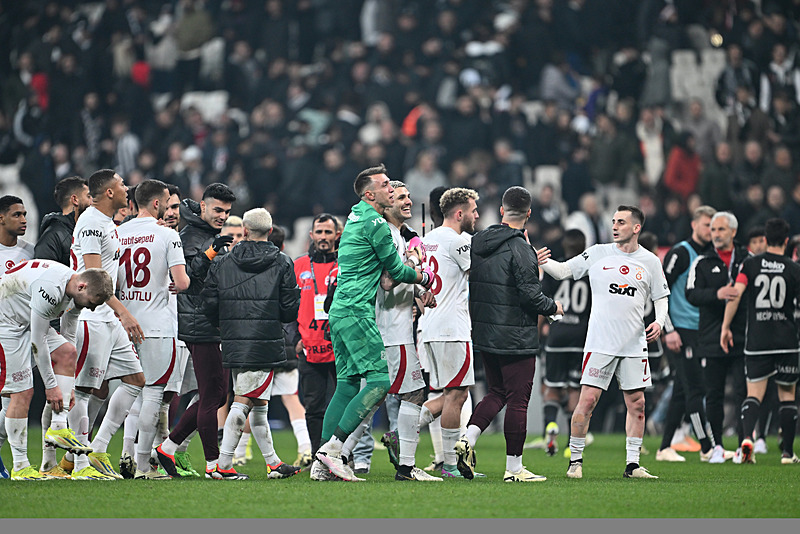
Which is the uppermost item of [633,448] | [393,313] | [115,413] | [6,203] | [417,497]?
[6,203]

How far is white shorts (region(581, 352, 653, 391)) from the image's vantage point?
911 centimetres

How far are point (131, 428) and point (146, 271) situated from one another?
1.34 metres

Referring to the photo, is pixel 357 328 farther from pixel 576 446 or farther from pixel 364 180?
pixel 576 446

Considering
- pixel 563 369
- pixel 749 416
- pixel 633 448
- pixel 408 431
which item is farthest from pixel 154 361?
pixel 749 416

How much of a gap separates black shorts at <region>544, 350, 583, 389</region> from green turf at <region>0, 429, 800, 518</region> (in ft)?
10.3

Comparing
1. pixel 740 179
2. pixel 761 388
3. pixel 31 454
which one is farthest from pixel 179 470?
pixel 740 179

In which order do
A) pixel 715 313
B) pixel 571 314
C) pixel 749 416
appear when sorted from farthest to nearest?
pixel 571 314
pixel 715 313
pixel 749 416

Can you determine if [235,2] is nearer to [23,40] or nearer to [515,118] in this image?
[23,40]

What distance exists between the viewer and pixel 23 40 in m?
22.6

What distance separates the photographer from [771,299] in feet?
37.2

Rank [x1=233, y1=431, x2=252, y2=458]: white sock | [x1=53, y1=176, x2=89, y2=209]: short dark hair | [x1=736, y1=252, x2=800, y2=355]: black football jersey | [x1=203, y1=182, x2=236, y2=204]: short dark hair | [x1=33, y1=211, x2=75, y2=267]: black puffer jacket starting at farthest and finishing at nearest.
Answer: [x1=736, y1=252, x2=800, y2=355]: black football jersey
[x1=233, y1=431, x2=252, y2=458]: white sock
[x1=53, y1=176, x2=89, y2=209]: short dark hair
[x1=33, y1=211, x2=75, y2=267]: black puffer jacket
[x1=203, y1=182, x2=236, y2=204]: short dark hair

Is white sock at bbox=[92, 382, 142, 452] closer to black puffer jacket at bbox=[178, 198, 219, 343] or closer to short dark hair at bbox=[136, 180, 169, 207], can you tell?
black puffer jacket at bbox=[178, 198, 219, 343]

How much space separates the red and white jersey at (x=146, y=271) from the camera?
8.94 meters

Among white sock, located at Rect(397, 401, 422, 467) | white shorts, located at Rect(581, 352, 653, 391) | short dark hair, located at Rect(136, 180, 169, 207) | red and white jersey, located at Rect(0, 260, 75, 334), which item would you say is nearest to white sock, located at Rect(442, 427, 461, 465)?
white sock, located at Rect(397, 401, 422, 467)
